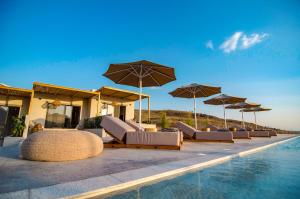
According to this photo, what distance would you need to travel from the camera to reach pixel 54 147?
3.33 m

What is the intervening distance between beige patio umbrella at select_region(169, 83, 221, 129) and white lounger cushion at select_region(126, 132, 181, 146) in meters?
7.02

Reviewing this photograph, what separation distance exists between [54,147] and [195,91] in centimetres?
1104

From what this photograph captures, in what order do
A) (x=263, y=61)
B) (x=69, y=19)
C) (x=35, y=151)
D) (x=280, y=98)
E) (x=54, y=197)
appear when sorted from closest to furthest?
1. (x=54, y=197)
2. (x=35, y=151)
3. (x=263, y=61)
4. (x=69, y=19)
5. (x=280, y=98)

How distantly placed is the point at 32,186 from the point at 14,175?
774mm

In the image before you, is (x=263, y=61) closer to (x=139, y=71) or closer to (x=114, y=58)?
(x=139, y=71)

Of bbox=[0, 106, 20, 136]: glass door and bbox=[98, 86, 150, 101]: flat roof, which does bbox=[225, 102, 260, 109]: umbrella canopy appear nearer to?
bbox=[98, 86, 150, 101]: flat roof

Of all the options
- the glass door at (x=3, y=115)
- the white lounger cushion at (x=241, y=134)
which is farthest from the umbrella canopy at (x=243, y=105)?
the glass door at (x=3, y=115)

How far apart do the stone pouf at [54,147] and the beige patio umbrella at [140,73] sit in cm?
417

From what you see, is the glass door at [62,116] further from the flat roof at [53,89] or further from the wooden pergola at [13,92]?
the wooden pergola at [13,92]

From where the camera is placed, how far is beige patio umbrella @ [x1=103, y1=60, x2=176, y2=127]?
7412 mm

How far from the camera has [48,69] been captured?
18.1 m

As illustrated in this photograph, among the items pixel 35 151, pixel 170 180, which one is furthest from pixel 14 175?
pixel 170 180

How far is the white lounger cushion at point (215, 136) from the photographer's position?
340 inches

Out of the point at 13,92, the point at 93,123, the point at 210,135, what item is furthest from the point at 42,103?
the point at 210,135
